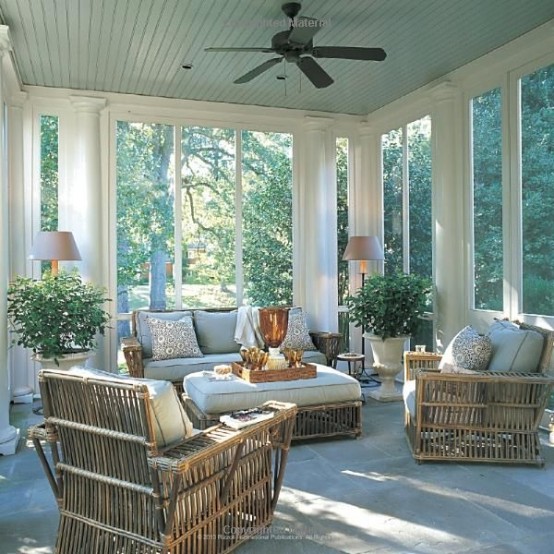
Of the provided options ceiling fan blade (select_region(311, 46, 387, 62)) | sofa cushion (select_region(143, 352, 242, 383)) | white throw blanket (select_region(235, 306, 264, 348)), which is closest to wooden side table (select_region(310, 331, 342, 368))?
white throw blanket (select_region(235, 306, 264, 348))

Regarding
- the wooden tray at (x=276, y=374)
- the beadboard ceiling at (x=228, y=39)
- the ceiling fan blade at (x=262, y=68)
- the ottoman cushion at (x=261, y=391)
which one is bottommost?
the ottoman cushion at (x=261, y=391)

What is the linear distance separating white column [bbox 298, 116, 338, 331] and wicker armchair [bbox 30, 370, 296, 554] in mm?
3919

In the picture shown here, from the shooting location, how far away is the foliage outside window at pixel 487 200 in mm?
4805

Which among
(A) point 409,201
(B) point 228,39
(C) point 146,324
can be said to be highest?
(B) point 228,39

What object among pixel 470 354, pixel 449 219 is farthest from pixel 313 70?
pixel 470 354

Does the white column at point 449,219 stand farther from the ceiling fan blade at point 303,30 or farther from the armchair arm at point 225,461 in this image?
the armchair arm at point 225,461

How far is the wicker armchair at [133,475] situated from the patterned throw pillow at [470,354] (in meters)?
1.78

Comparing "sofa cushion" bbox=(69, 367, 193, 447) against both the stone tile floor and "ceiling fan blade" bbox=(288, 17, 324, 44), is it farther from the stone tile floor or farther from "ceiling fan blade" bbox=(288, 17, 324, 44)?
"ceiling fan blade" bbox=(288, 17, 324, 44)

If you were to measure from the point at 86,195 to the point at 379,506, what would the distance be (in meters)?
4.11

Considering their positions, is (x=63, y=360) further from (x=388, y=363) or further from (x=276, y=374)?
(x=388, y=363)

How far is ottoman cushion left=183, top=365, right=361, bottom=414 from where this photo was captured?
3.82 m

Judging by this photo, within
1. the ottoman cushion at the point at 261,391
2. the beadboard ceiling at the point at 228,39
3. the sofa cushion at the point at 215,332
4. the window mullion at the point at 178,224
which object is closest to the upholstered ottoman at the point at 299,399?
the ottoman cushion at the point at 261,391

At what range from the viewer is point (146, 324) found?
531 cm

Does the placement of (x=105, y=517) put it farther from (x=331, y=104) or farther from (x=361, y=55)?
(x=331, y=104)
